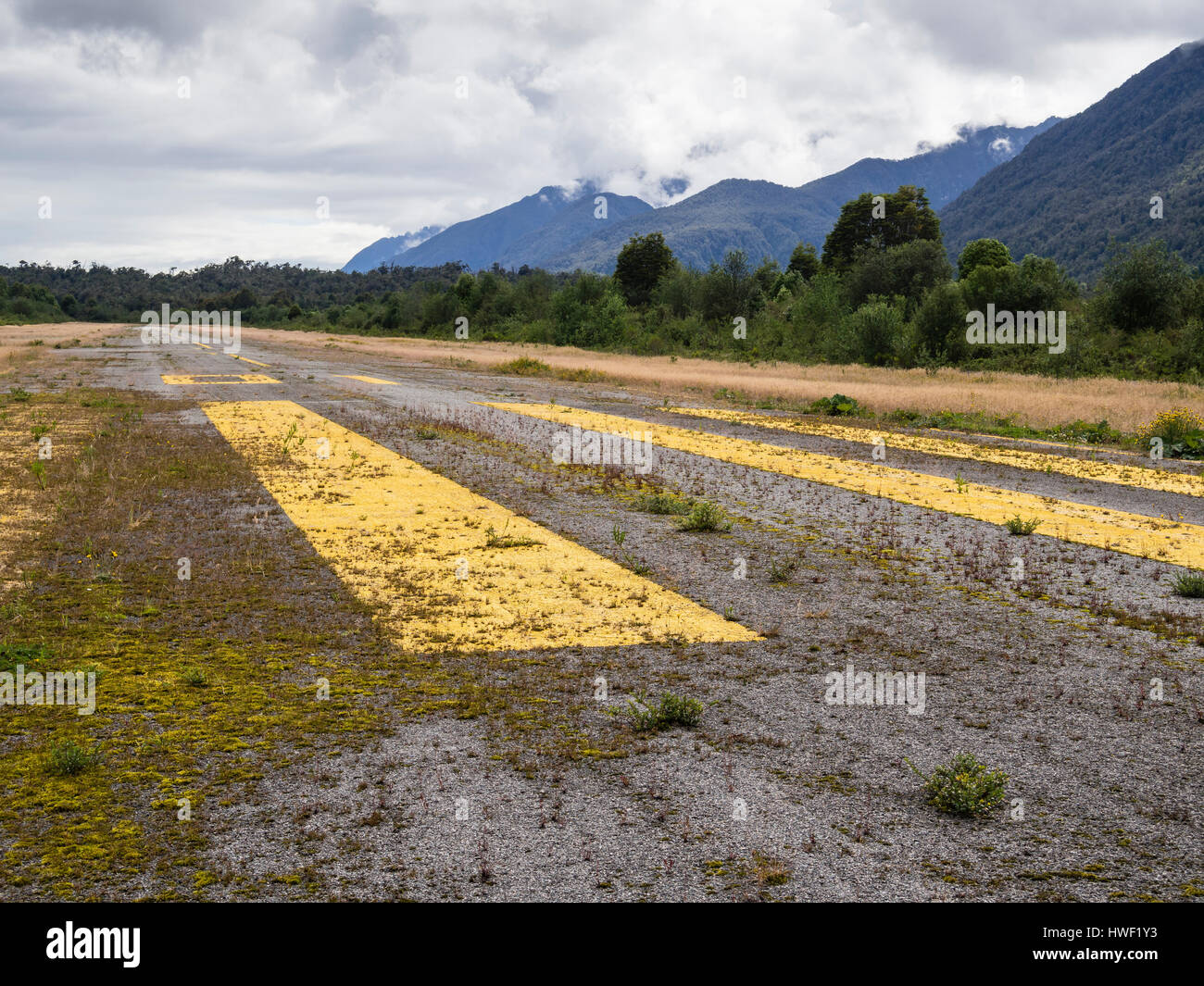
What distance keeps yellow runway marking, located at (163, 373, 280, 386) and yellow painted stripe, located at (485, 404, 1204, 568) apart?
18.2 m

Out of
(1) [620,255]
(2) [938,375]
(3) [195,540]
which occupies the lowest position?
(3) [195,540]

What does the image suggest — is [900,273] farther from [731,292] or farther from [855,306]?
[731,292]

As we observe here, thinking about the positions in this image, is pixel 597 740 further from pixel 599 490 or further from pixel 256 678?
pixel 599 490

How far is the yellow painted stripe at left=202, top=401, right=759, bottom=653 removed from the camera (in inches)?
318

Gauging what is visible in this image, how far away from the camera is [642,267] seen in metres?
95.4

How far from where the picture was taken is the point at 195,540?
433 inches


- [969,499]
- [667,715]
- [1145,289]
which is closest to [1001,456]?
[969,499]

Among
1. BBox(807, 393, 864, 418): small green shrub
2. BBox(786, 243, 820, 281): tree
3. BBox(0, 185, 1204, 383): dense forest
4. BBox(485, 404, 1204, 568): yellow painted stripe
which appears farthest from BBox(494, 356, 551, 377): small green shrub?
BBox(786, 243, 820, 281): tree

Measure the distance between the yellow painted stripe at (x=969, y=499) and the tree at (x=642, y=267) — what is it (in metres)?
74.6

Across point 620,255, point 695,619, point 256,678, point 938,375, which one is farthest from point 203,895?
point 620,255

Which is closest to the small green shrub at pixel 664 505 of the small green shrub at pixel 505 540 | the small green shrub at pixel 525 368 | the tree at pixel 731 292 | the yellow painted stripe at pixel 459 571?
the yellow painted stripe at pixel 459 571

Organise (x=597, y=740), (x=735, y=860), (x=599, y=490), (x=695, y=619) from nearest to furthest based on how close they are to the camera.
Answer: (x=735, y=860) < (x=597, y=740) < (x=695, y=619) < (x=599, y=490)

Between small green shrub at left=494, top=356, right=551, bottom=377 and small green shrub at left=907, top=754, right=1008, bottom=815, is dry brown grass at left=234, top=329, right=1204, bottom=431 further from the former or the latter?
small green shrub at left=907, top=754, right=1008, bottom=815
